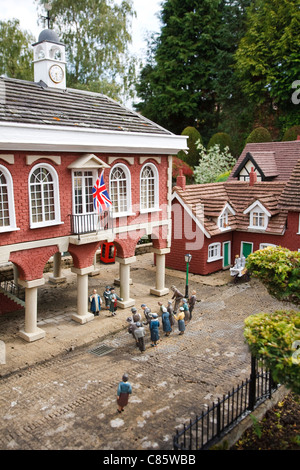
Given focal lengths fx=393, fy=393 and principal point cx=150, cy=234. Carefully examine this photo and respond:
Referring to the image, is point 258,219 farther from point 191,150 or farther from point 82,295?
point 191,150

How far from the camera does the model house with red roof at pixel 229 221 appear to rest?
2293 centimetres

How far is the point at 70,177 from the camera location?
50.7 ft

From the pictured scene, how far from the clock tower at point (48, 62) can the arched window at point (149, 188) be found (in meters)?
5.33

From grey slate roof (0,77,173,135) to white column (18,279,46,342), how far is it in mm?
5872

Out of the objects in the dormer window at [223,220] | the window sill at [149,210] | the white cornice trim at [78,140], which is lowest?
the dormer window at [223,220]

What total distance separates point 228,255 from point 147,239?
797 cm

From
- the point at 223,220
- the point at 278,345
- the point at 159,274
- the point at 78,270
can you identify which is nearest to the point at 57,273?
the point at 159,274

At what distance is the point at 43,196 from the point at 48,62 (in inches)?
262

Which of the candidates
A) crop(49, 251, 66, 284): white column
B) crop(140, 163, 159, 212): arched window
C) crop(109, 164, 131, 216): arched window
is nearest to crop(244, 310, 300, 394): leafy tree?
crop(109, 164, 131, 216): arched window

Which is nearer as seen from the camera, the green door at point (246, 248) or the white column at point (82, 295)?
the white column at point (82, 295)

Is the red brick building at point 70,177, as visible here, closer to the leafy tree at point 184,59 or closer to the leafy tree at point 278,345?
the leafy tree at point 278,345

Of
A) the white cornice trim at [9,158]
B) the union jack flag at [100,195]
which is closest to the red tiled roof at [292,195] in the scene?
the union jack flag at [100,195]

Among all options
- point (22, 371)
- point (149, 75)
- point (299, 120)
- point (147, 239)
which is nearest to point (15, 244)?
point (22, 371)
